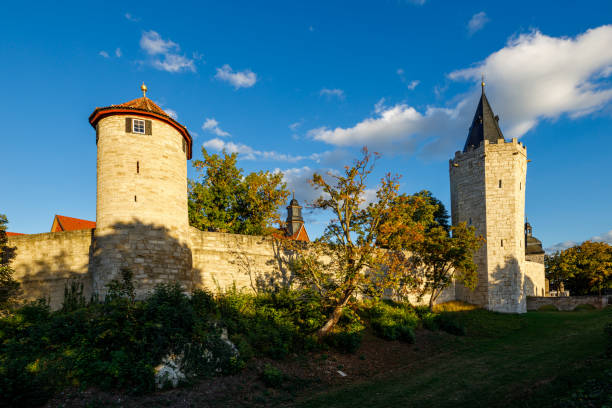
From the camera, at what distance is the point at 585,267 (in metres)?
37.6

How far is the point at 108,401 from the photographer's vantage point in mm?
8125

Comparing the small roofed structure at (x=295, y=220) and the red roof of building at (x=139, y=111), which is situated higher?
the red roof of building at (x=139, y=111)

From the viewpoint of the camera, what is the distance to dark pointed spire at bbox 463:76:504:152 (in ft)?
87.9

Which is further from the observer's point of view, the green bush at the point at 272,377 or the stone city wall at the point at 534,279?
the stone city wall at the point at 534,279

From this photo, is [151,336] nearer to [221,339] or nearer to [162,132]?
[221,339]

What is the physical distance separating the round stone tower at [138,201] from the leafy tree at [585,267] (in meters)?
40.5

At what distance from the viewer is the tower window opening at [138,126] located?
14169mm

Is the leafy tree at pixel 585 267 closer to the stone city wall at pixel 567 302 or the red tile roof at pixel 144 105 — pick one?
the stone city wall at pixel 567 302

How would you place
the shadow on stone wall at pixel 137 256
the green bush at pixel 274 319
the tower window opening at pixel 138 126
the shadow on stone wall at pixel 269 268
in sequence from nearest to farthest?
1. the green bush at pixel 274 319
2. the shadow on stone wall at pixel 137 256
3. the tower window opening at pixel 138 126
4. the shadow on stone wall at pixel 269 268

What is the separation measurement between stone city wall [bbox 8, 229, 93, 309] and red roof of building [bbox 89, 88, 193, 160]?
4747mm

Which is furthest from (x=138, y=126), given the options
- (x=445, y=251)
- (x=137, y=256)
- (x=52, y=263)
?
(x=445, y=251)

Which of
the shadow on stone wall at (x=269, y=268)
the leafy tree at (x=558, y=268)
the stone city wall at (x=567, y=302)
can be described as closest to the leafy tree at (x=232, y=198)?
the shadow on stone wall at (x=269, y=268)

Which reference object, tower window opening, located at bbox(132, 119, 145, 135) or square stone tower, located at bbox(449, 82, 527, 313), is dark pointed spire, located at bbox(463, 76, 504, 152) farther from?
tower window opening, located at bbox(132, 119, 145, 135)

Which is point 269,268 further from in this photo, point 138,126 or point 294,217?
point 294,217
